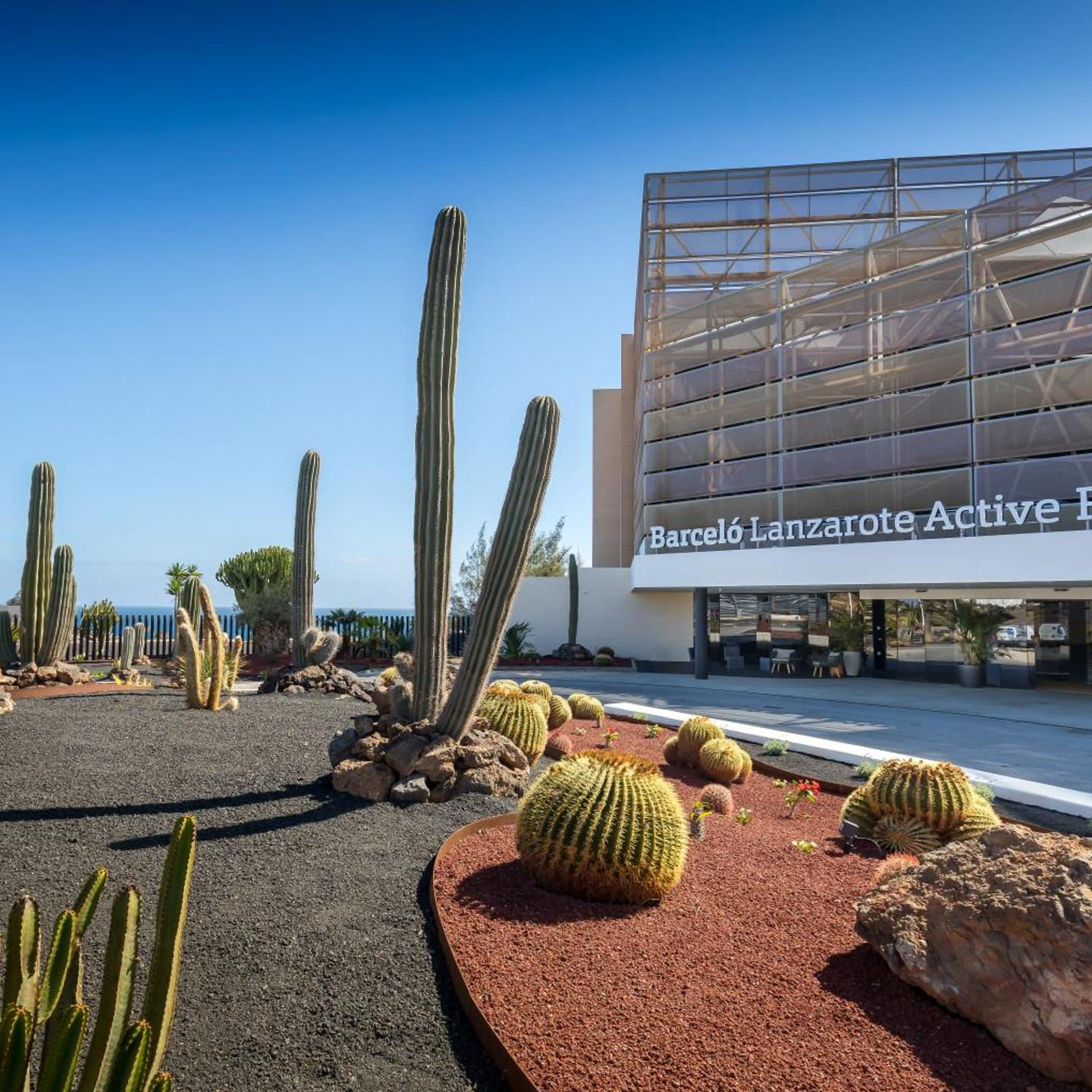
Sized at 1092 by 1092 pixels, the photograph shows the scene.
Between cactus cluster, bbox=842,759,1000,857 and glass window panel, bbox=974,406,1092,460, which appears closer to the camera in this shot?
cactus cluster, bbox=842,759,1000,857

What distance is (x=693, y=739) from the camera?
949 centimetres

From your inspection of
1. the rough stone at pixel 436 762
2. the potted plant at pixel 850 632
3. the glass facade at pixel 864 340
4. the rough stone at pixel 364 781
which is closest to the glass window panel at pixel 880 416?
the glass facade at pixel 864 340

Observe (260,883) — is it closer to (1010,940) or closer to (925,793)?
(1010,940)

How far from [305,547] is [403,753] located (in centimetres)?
793

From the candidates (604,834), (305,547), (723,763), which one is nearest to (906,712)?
(723,763)

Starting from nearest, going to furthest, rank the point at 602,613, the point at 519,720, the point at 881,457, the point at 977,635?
1. the point at 519,720
2. the point at 881,457
3. the point at 977,635
4. the point at 602,613

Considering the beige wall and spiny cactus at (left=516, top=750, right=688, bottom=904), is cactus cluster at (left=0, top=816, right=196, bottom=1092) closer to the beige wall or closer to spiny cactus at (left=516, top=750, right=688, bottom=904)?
spiny cactus at (left=516, top=750, right=688, bottom=904)

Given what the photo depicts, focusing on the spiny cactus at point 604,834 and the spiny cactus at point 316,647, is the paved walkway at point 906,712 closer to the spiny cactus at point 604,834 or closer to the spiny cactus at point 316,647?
the spiny cactus at point 316,647

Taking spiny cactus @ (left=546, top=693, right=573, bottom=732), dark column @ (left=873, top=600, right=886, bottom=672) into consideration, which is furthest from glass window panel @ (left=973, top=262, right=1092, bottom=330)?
spiny cactus @ (left=546, top=693, right=573, bottom=732)

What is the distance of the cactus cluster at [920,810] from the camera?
640 centimetres

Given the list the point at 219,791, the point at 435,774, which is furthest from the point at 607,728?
the point at 219,791

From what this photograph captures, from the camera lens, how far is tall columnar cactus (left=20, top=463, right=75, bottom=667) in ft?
42.9

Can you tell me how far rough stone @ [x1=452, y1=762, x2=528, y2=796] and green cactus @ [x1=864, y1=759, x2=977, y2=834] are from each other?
9.46 feet

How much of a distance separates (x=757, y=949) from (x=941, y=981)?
86 cm
